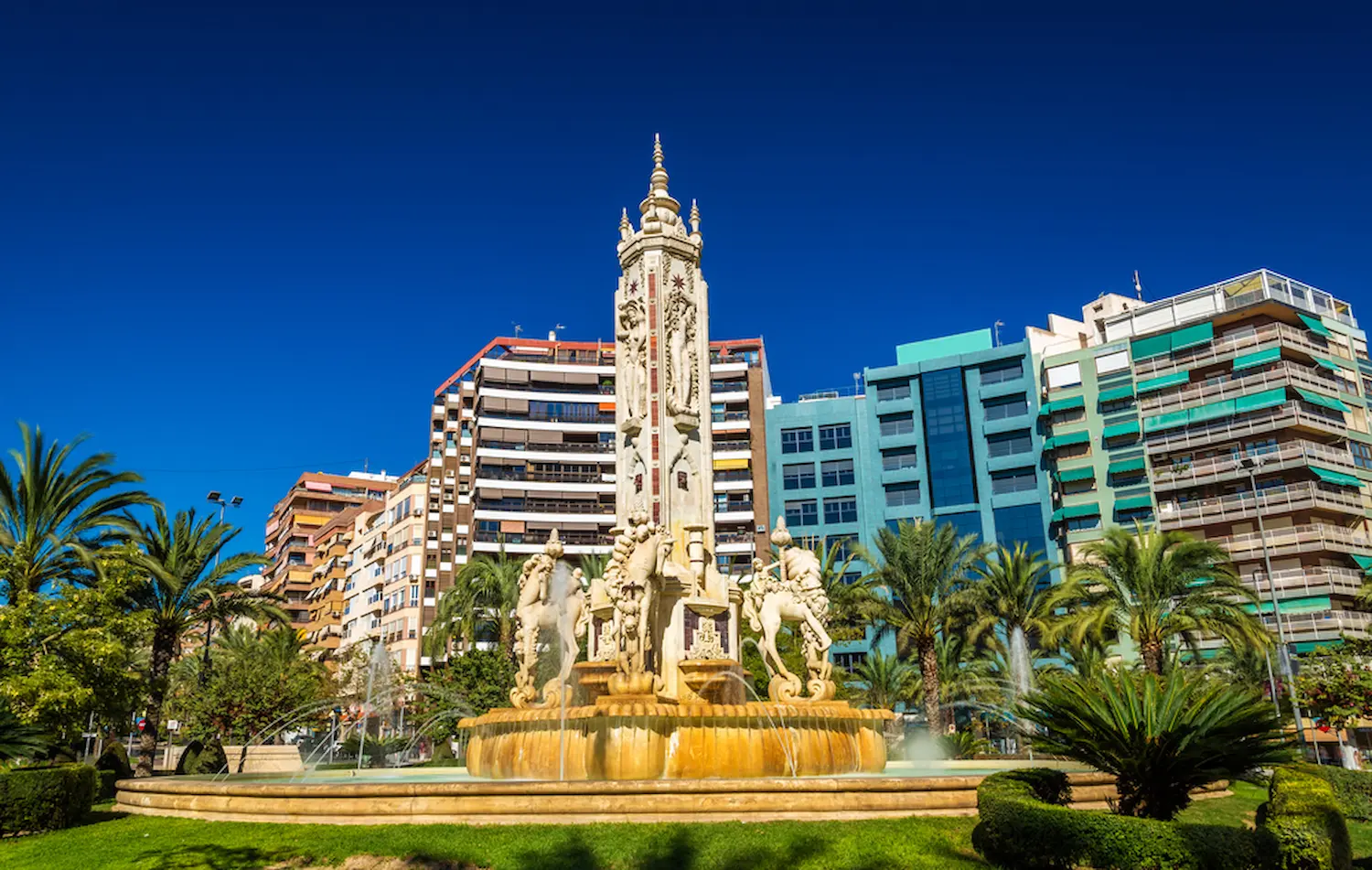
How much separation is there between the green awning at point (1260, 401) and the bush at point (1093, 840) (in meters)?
54.3

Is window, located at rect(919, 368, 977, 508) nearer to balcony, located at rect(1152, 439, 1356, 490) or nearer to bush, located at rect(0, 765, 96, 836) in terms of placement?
balcony, located at rect(1152, 439, 1356, 490)

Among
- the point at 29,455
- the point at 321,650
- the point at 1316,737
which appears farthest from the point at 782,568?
the point at 321,650

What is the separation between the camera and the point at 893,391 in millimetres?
71750

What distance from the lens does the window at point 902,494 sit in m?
69.1

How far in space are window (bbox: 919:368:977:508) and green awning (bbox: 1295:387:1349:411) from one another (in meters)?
19.1

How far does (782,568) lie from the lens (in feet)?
61.4

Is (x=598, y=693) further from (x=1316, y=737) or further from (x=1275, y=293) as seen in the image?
(x=1275, y=293)

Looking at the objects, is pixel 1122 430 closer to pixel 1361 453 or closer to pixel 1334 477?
pixel 1334 477

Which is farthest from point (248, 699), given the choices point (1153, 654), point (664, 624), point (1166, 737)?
point (1166, 737)

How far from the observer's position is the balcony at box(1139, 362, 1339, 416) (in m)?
57.1

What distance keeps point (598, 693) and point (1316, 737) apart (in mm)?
45391

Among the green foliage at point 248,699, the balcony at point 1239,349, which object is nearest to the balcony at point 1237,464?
the balcony at point 1239,349

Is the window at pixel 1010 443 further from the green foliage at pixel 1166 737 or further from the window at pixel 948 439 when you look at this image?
the green foliage at pixel 1166 737

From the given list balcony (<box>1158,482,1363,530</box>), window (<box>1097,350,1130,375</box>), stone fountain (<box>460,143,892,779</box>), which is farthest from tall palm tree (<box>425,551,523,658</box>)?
window (<box>1097,350,1130,375</box>)
